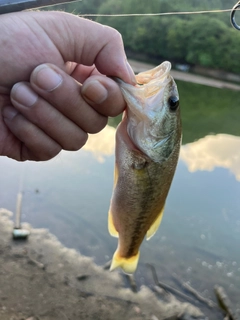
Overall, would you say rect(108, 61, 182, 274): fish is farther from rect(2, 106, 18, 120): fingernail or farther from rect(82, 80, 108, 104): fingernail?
rect(2, 106, 18, 120): fingernail

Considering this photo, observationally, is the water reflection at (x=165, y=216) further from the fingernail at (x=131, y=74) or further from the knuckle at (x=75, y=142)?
the fingernail at (x=131, y=74)

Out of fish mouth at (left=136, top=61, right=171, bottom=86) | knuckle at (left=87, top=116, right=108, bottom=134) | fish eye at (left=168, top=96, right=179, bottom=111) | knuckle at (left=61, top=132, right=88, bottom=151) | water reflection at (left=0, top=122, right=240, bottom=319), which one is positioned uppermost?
fish mouth at (left=136, top=61, right=171, bottom=86)

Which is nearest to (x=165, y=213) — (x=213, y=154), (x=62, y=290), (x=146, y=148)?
(x=62, y=290)

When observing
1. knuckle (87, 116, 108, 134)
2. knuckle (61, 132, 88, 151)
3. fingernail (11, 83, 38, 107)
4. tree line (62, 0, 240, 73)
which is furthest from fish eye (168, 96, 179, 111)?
tree line (62, 0, 240, 73)

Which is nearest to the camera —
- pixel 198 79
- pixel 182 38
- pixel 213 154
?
pixel 213 154

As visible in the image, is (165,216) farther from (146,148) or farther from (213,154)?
(146,148)

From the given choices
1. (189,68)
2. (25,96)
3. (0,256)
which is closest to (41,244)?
(0,256)
